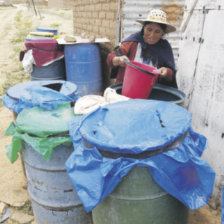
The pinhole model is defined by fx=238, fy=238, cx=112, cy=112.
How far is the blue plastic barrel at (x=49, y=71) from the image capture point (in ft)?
15.8

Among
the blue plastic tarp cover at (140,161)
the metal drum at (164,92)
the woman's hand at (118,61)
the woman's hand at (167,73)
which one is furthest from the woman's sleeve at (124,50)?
the blue plastic tarp cover at (140,161)

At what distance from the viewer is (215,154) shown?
253 cm

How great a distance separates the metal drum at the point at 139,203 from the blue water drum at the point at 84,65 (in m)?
3.47

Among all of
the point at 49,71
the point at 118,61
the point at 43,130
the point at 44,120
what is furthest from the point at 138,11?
the point at 43,130

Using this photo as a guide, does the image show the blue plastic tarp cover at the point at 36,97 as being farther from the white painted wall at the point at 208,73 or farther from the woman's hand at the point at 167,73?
the white painted wall at the point at 208,73

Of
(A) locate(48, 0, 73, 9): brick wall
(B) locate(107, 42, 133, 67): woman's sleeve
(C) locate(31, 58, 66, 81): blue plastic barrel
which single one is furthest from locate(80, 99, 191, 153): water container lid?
(A) locate(48, 0, 73, 9): brick wall

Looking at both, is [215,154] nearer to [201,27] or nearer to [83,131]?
[201,27]

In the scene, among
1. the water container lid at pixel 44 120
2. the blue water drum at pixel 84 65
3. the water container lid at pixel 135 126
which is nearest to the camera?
the water container lid at pixel 135 126

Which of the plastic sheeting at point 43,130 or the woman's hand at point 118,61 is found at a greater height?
the woman's hand at point 118,61

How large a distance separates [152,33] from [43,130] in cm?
162

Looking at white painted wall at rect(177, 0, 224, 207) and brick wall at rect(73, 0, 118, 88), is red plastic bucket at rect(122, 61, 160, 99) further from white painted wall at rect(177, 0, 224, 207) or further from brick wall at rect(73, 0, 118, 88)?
brick wall at rect(73, 0, 118, 88)

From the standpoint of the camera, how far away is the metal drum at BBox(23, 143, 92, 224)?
211 centimetres

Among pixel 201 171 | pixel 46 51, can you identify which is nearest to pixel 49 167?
pixel 201 171

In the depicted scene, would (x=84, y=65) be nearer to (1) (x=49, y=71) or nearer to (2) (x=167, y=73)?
(1) (x=49, y=71)
